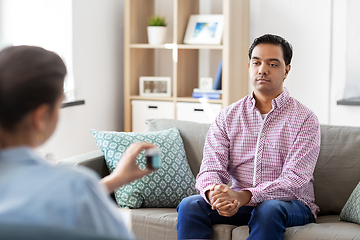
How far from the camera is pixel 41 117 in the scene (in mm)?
835

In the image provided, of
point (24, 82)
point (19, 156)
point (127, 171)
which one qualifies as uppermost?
point (24, 82)

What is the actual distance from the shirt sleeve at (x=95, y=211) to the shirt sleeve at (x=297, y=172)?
1.25 metres

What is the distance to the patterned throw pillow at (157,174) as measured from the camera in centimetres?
226

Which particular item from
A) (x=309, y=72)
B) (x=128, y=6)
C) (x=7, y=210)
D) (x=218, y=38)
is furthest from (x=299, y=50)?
(x=7, y=210)

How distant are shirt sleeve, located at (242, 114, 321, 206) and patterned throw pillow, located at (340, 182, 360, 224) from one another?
0.54 feet

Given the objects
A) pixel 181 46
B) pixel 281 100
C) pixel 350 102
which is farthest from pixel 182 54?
pixel 281 100

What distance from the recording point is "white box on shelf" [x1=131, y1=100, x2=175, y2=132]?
→ 392 centimetres

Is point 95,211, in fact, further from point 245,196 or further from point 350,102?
point 350,102

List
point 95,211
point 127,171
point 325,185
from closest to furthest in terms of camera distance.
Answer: point 95,211 < point 127,171 < point 325,185

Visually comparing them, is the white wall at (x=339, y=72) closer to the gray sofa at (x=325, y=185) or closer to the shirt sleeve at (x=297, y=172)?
the gray sofa at (x=325, y=185)

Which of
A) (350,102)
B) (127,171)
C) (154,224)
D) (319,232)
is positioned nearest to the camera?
(127,171)

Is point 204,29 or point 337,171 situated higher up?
point 204,29

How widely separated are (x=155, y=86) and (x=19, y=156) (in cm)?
347

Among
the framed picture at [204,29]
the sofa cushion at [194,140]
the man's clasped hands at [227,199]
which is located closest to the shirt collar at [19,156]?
the man's clasped hands at [227,199]
